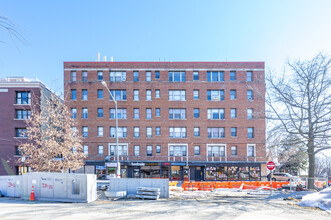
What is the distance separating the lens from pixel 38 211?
10.9m

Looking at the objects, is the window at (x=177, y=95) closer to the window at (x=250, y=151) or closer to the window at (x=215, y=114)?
the window at (x=215, y=114)

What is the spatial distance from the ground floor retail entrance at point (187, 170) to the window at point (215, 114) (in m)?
6.97

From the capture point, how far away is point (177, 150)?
31703 millimetres

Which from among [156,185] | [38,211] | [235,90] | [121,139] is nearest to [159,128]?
[121,139]

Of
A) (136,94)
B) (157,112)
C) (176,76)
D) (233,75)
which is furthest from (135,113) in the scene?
(233,75)

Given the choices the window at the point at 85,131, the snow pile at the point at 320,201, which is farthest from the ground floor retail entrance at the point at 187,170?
the snow pile at the point at 320,201

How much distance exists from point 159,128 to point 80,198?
1929 cm

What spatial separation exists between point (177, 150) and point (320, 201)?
67.9ft

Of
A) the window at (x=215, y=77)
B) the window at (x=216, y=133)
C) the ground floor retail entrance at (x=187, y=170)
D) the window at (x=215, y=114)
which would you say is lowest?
the ground floor retail entrance at (x=187, y=170)

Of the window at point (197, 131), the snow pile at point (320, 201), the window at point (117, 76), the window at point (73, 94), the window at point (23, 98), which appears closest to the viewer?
the snow pile at point (320, 201)

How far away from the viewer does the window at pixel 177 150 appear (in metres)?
31.6

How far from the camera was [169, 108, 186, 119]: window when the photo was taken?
32.4m

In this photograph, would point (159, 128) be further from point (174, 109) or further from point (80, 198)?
point (80, 198)

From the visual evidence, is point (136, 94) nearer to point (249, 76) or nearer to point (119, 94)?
point (119, 94)
